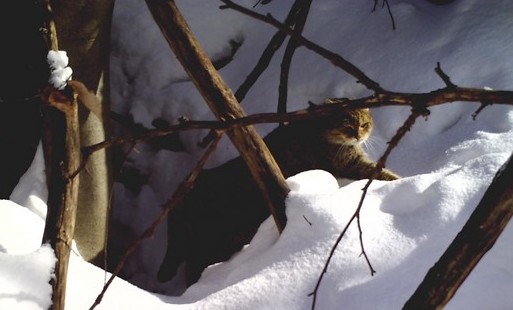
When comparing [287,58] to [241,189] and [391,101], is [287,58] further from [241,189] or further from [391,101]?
[391,101]

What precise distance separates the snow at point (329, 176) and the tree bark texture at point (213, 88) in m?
0.09

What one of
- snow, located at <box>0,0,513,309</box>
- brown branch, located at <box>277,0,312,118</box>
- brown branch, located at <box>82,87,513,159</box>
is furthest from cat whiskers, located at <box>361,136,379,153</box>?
brown branch, located at <box>82,87,513,159</box>

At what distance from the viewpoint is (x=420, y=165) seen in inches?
87.8

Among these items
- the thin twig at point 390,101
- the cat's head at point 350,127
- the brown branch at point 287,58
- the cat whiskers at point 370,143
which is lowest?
the cat whiskers at point 370,143

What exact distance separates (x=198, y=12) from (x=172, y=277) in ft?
3.95

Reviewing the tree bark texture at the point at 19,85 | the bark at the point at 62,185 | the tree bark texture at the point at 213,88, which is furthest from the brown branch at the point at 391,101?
the tree bark texture at the point at 19,85

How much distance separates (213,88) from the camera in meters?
1.64

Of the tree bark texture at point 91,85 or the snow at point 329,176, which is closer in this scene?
the snow at point 329,176

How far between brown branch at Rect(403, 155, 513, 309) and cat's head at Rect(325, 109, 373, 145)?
1757 mm

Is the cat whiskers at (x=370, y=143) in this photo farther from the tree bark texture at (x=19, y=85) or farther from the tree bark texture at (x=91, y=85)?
the tree bark texture at (x=19, y=85)

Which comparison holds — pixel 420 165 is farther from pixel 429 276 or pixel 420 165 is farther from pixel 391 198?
pixel 429 276

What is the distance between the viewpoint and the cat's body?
8.25 ft

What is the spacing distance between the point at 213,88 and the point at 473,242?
36.9 inches

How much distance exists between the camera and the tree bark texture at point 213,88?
162cm
